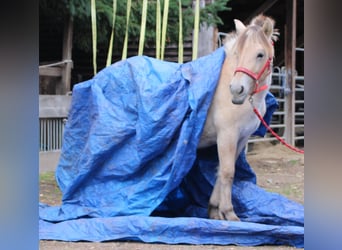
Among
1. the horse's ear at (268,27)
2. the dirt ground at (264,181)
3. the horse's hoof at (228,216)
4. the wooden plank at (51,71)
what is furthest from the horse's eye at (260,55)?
the wooden plank at (51,71)

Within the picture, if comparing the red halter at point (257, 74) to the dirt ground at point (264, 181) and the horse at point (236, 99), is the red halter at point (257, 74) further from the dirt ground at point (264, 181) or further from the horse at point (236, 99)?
the dirt ground at point (264, 181)

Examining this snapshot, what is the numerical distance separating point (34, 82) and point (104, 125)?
3.22m

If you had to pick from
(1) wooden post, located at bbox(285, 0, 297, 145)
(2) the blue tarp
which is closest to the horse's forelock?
(2) the blue tarp

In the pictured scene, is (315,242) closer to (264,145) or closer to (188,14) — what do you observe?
(188,14)

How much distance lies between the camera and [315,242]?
3.83 ft

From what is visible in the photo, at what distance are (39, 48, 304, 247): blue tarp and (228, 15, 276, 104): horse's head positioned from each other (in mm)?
321

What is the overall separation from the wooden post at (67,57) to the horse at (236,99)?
3.51 m

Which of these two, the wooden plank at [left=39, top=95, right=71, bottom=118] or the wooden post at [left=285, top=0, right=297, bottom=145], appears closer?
the wooden plank at [left=39, top=95, right=71, bottom=118]

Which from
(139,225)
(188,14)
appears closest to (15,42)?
(139,225)

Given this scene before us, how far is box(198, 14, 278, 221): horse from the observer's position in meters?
3.98

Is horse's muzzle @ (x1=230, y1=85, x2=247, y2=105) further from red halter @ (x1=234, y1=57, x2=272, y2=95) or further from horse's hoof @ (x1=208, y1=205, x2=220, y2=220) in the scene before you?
horse's hoof @ (x1=208, y1=205, x2=220, y2=220)

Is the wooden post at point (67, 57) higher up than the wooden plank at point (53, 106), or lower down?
higher up

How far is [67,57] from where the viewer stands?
7297mm

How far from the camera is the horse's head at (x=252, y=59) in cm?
389
